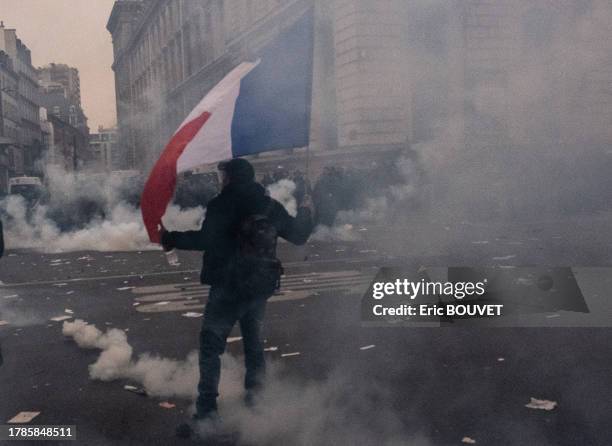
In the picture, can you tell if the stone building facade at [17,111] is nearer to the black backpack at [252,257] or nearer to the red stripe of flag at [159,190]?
the red stripe of flag at [159,190]

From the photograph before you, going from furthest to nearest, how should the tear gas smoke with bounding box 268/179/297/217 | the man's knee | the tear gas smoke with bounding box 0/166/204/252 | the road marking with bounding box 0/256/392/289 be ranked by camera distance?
the tear gas smoke with bounding box 268/179/297/217
the tear gas smoke with bounding box 0/166/204/252
the road marking with bounding box 0/256/392/289
the man's knee

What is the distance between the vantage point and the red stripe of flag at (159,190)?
12.6 feet

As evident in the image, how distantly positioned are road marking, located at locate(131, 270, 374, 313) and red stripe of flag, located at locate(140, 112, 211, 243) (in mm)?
3592

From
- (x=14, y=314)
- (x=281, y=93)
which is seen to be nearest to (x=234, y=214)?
(x=281, y=93)

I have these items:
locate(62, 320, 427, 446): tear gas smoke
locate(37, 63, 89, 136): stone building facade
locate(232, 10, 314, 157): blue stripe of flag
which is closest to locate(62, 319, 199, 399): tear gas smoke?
locate(62, 320, 427, 446): tear gas smoke

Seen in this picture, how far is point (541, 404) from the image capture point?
13.5ft

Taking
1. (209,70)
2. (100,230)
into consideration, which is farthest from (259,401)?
(209,70)

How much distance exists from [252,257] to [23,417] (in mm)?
1703

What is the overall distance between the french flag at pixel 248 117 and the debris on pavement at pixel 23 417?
4.39 feet

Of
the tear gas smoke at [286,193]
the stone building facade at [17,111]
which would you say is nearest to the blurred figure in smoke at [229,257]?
the tear gas smoke at [286,193]

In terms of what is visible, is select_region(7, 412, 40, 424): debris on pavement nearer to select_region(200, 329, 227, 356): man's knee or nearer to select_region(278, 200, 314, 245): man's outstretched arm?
select_region(200, 329, 227, 356): man's knee

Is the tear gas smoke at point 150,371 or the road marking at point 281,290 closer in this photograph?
the tear gas smoke at point 150,371

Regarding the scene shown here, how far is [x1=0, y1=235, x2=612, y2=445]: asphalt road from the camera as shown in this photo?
3814 millimetres

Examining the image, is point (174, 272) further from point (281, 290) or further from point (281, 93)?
point (281, 93)
